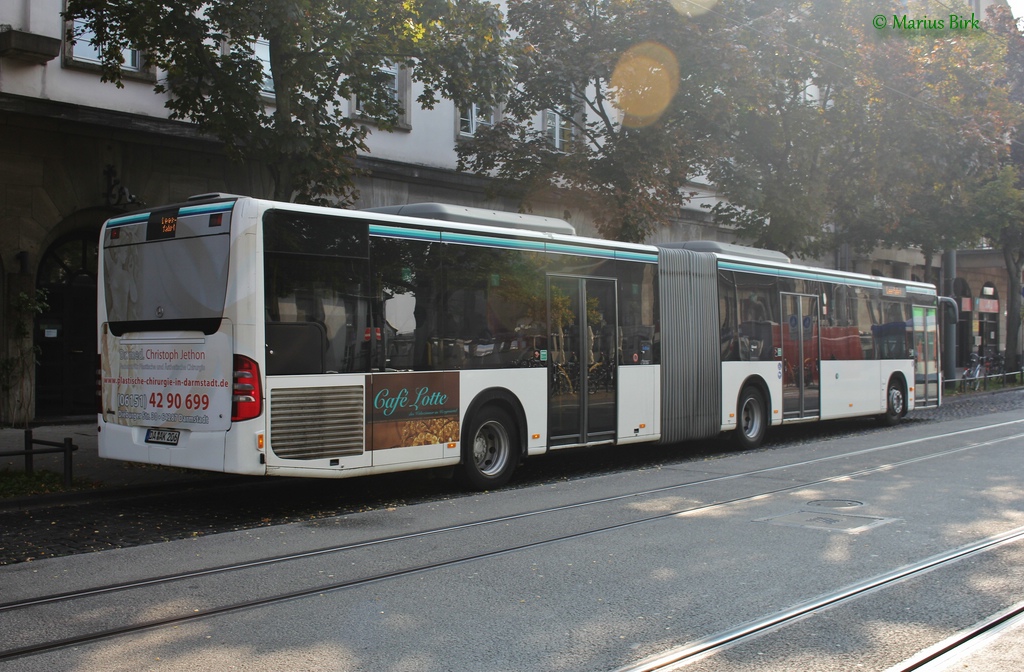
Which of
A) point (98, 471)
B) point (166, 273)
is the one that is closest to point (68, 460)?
point (98, 471)

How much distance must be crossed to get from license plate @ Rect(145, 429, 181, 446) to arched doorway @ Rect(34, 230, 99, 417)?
8.14 metres

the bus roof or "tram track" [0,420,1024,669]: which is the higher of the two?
the bus roof

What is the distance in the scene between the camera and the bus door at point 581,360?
40.6 feet

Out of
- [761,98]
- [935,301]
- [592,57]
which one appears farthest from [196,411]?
[935,301]

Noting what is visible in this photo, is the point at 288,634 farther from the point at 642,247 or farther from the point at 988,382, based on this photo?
the point at 988,382

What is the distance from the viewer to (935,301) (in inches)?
866

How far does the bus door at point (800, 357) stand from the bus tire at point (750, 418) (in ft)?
2.03

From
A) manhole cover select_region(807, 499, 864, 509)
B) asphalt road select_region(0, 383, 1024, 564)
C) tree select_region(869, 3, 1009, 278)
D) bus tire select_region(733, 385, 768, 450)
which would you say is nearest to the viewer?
asphalt road select_region(0, 383, 1024, 564)

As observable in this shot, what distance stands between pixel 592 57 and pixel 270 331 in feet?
37.9

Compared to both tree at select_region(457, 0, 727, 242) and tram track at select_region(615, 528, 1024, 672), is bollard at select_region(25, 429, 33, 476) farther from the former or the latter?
tree at select_region(457, 0, 727, 242)

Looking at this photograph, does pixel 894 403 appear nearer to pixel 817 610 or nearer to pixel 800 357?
pixel 800 357

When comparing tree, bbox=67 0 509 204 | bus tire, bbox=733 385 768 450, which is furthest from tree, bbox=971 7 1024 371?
tree, bbox=67 0 509 204

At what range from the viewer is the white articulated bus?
9.34m

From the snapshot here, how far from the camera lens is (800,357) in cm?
1725
